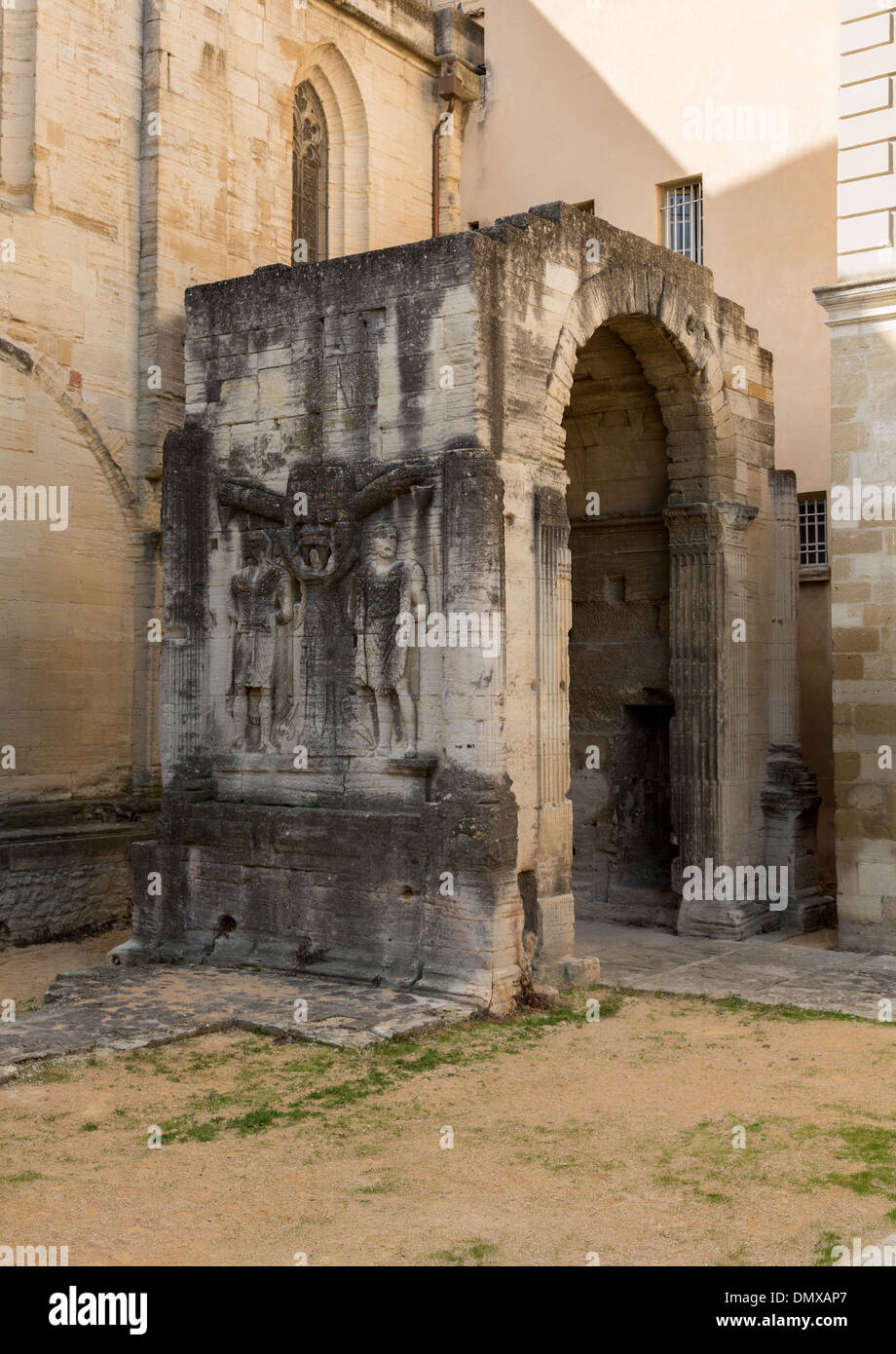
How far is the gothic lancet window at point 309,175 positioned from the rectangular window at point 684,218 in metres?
4.07

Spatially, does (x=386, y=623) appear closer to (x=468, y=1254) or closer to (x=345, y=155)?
(x=468, y=1254)

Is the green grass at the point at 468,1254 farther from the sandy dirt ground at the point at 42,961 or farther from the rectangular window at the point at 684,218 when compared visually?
the rectangular window at the point at 684,218

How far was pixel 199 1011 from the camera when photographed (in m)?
8.61

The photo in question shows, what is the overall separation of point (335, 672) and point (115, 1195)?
4.68 metres

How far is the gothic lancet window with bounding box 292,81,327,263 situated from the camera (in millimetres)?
15680

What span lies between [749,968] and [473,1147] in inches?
190

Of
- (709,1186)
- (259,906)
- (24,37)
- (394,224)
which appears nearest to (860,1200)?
(709,1186)

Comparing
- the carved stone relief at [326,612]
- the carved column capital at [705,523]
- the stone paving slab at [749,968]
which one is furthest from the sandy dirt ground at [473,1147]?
the carved column capital at [705,523]

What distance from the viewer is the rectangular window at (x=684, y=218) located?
52.9ft

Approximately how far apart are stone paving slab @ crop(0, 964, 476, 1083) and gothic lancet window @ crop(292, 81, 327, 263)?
9127 mm

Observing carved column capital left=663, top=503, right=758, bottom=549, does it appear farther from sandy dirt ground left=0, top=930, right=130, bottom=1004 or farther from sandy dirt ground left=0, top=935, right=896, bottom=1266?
sandy dirt ground left=0, top=930, right=130, bottom=1004

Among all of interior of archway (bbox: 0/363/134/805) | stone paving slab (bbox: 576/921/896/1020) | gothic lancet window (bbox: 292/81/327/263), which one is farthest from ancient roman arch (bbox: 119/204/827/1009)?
gothic lancet window (bbox: 292/81/327/263)

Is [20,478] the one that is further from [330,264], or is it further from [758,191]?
[758,191]

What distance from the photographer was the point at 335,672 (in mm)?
9742
